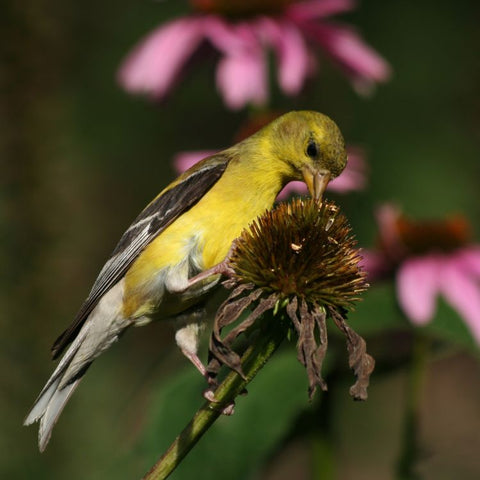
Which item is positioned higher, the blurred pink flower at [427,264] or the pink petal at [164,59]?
the pink petal at [164,59]

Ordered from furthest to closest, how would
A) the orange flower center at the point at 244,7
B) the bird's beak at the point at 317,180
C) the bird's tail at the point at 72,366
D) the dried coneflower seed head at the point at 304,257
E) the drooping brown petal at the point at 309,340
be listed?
the orange flower center at the point at 244,7 → the bird's beak at the point at 317,180 → the bird's tail at the point at 72,366 → the dried coneflower seed head at the point at 304,257 → the drooping brown petal at the point at 309,340

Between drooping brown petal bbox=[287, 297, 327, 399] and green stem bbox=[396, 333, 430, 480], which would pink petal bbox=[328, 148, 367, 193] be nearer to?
green stem bbox=[396, 333, 430, 480]

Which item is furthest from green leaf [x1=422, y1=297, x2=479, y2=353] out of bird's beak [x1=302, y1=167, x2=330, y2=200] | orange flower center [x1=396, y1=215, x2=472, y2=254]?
bird's beak [x1=302, y1=167, x2=330, y2=200]

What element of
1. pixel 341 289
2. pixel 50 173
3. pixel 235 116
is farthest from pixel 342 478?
Answer: pixel 341 289

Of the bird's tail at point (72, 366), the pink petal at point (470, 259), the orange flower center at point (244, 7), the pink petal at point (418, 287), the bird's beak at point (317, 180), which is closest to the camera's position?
the bird's tail at point (72, 366)

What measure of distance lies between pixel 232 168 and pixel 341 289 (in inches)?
37.4

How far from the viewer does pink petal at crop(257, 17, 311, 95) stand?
2.97 metres

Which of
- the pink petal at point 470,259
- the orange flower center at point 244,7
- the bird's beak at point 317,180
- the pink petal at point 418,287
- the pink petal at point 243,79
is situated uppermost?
the orange flower center at point 244,7

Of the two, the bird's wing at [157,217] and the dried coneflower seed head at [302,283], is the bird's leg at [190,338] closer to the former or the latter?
the bird's wing at [157,217]

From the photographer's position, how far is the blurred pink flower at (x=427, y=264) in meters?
2.78

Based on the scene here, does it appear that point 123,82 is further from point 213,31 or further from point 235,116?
point 235,116

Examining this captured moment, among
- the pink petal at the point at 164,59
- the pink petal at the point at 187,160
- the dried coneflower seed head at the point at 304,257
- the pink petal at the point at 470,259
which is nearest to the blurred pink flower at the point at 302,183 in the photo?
the pink petal at the point at 187,160

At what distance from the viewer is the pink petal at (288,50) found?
2.97 metres

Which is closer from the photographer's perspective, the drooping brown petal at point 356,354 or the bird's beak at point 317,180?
the drooping brown petal at point 356,354
